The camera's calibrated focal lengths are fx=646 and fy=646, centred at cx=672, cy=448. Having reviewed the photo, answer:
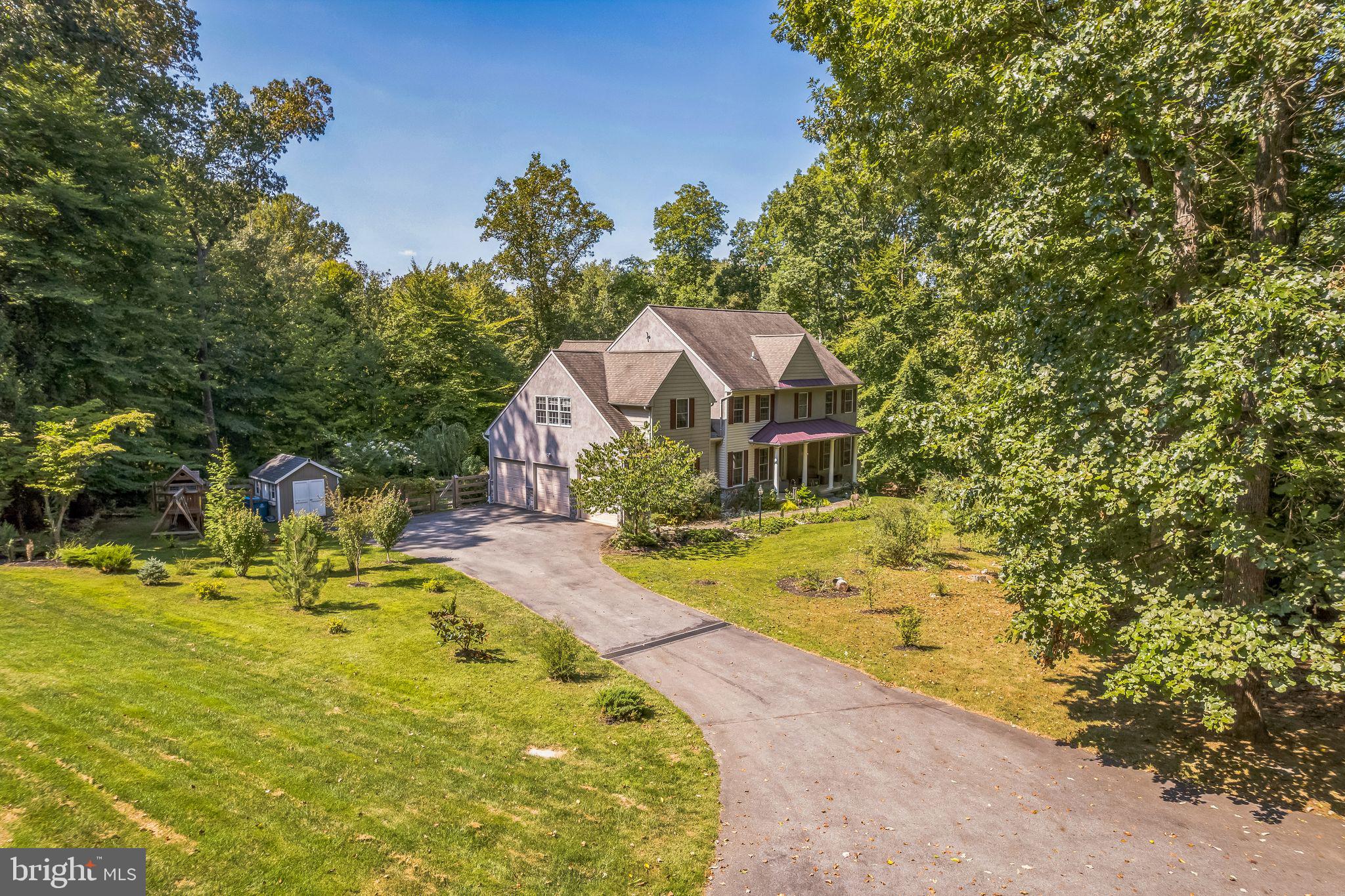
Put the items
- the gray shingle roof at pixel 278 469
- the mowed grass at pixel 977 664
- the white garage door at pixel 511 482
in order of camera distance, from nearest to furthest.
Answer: the mowed grass at pixel 977 664 → the gray shingle roof at pixel 278 469 → the white garage door at pixel 511 482

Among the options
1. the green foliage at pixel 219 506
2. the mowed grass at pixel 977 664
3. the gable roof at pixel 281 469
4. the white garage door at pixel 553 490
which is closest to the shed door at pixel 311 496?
the gable roof at pixel 281 469

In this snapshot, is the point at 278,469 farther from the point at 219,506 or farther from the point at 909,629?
the point at 909,629

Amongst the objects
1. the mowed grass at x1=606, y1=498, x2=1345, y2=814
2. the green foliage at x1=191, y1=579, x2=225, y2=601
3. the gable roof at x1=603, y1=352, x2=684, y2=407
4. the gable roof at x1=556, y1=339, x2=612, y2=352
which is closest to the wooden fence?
the gable roof at x1=603, y1=352, x2=684, y2=407

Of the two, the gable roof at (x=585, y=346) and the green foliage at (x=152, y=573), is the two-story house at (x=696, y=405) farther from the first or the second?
the green foliage at (x=152, y=573)

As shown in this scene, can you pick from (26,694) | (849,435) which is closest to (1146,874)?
(26,694)

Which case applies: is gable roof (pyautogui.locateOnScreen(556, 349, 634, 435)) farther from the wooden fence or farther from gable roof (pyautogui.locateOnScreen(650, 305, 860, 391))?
the wooden fence

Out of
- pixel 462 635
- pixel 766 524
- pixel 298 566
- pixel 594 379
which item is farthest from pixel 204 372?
pixel 766 524

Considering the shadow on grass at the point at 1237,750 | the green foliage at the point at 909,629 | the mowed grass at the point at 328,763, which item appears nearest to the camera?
the mowed grass at the point at 328,763
